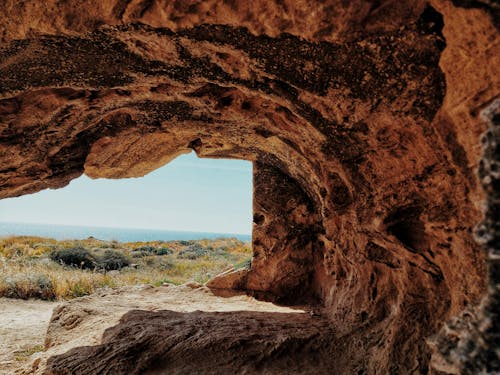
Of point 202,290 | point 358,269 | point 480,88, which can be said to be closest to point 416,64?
point 480,88

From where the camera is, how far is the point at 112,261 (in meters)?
16.1

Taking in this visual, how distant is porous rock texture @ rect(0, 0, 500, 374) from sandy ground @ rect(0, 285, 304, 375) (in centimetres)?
85

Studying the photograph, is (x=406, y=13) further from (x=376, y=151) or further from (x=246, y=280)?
(x=246, y=280)

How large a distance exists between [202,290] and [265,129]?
171 inches

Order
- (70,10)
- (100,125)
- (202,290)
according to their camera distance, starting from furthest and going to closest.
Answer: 1. (202,290)
2. (100,125)
3. (70,10)

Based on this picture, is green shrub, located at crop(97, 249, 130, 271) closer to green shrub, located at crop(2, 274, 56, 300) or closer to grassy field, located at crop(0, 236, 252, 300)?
grassy field, located at crop(0, 236, 252, 300)

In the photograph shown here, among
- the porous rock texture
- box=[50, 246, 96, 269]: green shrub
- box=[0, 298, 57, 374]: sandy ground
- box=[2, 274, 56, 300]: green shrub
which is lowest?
box=[0, 298, 57, 374]: sandy ground

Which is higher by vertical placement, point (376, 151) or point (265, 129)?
point (265, 129)

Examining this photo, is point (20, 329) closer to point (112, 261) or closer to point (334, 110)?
point (334, 110)

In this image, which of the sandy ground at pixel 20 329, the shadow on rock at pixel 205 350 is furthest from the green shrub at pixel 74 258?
the shadow on rock at pixel 205 350

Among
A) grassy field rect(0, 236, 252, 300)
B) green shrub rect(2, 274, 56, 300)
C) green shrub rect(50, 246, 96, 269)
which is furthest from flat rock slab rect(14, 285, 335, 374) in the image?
green shrub rect(50, 246, 96, 269)

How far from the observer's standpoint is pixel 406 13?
2189 mm

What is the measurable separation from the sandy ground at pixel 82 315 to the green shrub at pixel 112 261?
6.85m

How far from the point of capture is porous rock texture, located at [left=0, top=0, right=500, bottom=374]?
7.41ft
